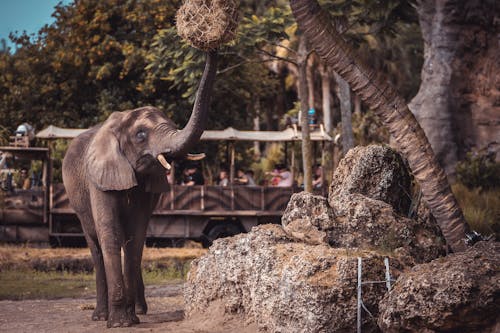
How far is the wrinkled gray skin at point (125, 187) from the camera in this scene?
10219 mm

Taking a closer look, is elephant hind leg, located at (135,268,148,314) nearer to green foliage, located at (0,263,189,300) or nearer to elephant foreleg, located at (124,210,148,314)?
elephant foreleg, located at (124,210,148,314)

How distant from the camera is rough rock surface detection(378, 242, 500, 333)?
716cm

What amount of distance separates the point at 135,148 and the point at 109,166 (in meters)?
0.43

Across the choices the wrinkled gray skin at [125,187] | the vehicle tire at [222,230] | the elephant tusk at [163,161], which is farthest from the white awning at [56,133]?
the elephant tusk at [163,161]

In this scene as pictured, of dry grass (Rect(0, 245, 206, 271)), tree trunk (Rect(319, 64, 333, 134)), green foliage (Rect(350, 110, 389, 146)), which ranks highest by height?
tree trunk (Rect(319, 64, 333, 134))

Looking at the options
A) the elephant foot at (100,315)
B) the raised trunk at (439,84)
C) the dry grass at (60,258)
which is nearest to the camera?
the elephant foot at (100,315)

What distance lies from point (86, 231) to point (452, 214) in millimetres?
4907

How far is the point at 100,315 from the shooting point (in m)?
10.9

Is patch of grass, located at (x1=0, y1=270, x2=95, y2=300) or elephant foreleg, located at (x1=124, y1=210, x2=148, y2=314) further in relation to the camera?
patch of grass, located at (x1=0, y1=270, x2=95, y2=300)

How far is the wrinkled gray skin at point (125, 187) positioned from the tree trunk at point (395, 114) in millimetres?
1256

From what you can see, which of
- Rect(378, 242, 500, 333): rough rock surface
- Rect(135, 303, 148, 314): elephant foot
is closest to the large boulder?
Rect(378, 242, 500, 333): rough rock surface

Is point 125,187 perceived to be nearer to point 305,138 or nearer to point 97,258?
point 97,258

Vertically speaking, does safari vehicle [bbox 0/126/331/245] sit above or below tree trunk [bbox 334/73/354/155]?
below

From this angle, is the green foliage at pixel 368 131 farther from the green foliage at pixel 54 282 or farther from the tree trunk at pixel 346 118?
the green foliage at pixel 54 282
